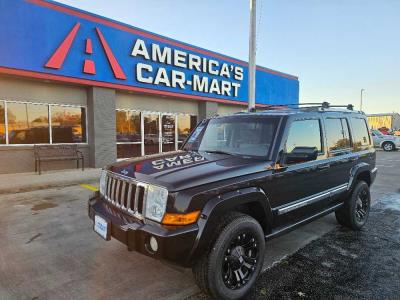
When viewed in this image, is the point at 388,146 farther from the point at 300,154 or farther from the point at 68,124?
the point at 300,154

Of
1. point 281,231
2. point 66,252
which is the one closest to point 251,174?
point 281,231

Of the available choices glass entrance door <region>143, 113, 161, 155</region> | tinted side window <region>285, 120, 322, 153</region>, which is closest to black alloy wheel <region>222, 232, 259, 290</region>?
tinted side window <region>285, 120, 322, 153</region>

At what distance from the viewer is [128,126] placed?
13.5 m

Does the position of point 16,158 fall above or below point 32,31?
below

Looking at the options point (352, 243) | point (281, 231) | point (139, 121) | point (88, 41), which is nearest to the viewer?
point (281, 231)

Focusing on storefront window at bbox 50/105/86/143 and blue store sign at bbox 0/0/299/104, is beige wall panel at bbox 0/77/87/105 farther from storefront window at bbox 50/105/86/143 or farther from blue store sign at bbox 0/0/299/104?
blue store sign at bbox 0/0/299/104

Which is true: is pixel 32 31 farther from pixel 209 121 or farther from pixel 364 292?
pixel 364 292

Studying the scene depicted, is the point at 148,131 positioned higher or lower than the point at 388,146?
higher

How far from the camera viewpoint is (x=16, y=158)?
10.3 metres

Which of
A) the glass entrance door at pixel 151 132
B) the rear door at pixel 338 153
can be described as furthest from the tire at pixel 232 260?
the glass entrance door at pixel 151 132

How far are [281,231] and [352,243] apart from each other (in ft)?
5.40

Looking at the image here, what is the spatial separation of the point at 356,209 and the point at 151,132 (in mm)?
10843

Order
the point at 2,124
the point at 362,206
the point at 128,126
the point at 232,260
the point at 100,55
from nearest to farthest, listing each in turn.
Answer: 1. the point at 232,260
2. the point at 362,206
3. the point at 2,124
4. the point at 100,55
5. the point at 128,126

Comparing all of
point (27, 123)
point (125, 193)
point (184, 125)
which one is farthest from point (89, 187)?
point (184, 125)
